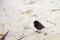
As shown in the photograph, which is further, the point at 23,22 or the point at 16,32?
the point at 23,22

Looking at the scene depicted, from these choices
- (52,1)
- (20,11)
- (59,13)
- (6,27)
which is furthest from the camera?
(52,1)

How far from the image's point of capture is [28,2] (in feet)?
19.7

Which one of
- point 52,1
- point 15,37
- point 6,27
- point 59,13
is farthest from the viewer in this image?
point 52,1

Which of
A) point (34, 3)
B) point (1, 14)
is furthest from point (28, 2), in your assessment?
point (1, 14)

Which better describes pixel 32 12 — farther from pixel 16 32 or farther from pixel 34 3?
pixel 16 32

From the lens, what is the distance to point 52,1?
5.88 metres

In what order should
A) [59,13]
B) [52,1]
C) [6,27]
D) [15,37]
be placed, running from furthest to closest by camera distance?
1. [52,1]
2. [59,13]
3. [6,27]
4. [15,37]

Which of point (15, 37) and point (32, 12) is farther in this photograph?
A: point (32, 12)

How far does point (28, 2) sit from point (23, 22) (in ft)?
4.85

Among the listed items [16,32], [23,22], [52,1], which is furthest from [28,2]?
[16,32]

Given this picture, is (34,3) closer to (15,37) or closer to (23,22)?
(23,22)

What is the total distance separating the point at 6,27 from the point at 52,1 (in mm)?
1969

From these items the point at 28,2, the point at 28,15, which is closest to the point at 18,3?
the point at 28,2

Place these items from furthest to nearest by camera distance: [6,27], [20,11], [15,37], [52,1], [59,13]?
[52,1]
[20,11]
[59,13]
[6,27]
[15,37]
